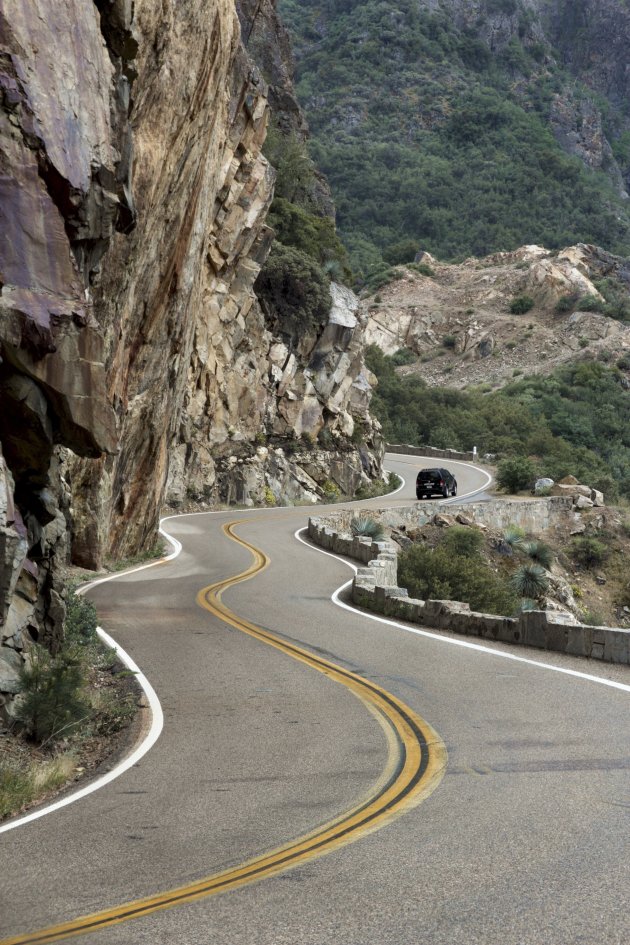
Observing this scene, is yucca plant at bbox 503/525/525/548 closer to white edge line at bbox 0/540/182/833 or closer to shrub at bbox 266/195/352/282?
shrub at bbox 266/195/352/282

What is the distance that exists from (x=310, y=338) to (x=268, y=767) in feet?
138

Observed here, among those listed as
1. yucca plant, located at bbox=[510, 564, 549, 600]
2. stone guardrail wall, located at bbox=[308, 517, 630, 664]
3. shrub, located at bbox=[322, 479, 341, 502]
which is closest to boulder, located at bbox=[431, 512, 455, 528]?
yucca plant, located at bbox=[510, 564, 549, 600]

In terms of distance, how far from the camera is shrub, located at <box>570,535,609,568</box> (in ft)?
132

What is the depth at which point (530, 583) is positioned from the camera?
33.6 metres

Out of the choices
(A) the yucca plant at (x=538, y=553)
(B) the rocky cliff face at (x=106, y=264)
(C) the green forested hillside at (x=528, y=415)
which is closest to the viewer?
(B) the rocky cliff face at (x=106, y=264)

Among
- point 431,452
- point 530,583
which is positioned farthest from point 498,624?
point 431,452

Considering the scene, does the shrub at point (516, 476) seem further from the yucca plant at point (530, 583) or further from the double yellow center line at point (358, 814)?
the double yellow center line at point (358, 814)

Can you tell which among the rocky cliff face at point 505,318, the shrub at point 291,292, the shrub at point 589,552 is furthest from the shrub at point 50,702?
the rocky cliff face at point 505,318

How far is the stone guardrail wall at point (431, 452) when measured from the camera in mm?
67188

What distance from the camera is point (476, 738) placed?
8.70 meters

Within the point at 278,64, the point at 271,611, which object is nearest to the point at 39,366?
the point at 271,611

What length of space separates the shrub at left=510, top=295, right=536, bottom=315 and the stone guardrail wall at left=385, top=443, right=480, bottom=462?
28737mm

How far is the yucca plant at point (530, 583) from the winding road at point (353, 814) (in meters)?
20.2

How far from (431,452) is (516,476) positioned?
1981 cm
